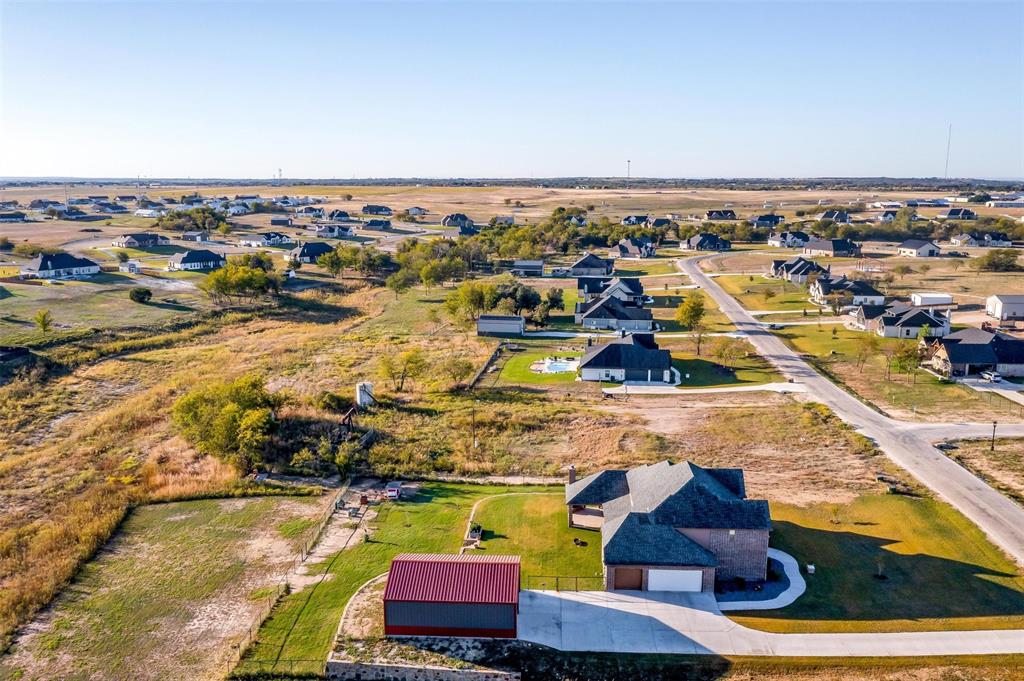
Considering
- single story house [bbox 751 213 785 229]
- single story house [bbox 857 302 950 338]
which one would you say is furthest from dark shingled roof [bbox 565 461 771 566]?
single story house [bbox 751 213 785 229]

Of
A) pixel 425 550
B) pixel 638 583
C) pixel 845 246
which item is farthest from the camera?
pixel 845 246

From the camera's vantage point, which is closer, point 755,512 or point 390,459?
point 755,512

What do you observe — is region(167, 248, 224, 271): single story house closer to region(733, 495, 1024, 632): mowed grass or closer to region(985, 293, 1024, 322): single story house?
region(733, 495, 1024, 632): mowed grass

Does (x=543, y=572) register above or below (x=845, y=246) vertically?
below

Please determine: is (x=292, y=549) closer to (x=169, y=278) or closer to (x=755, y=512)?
(x=755, y=512)

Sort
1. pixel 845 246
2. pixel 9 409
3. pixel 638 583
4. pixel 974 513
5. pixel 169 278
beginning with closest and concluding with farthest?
1. pixel 638 583
2. pixel 974 513
3. pixel 9 409
4. pixel 169 278
5. pixel 845 246

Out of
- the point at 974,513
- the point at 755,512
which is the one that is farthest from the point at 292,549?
the point at 974,513

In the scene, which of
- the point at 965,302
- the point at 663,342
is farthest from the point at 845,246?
the point at 663,342
